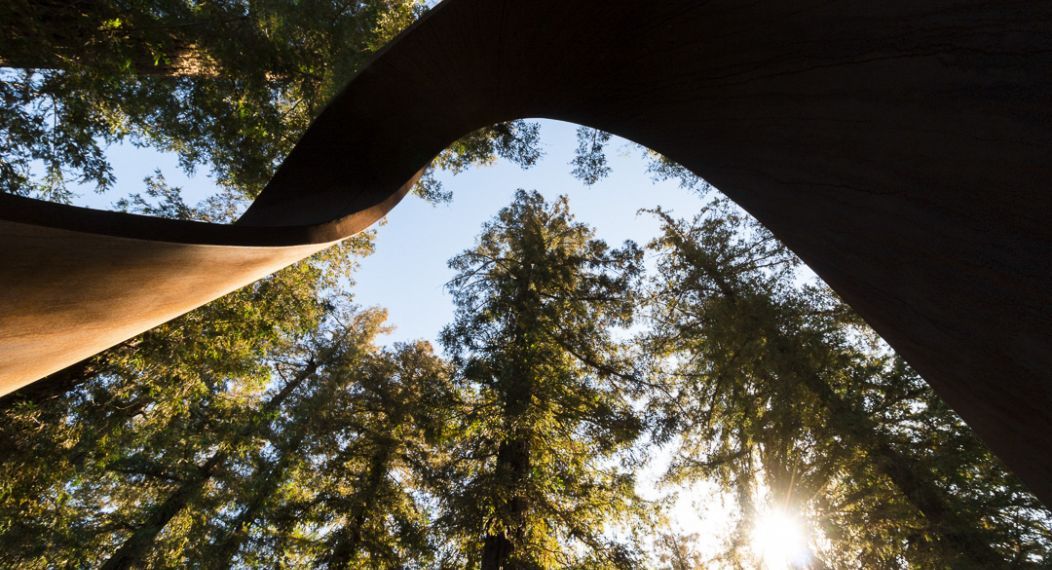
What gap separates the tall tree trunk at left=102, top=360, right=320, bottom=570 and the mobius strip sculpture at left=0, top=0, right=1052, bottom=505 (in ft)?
26.8

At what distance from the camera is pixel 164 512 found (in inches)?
439

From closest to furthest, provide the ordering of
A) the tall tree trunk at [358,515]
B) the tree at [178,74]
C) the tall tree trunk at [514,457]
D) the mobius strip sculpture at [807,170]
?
the mobius strip sculpture at [807,170] < the tree at [178,74] < the tall tree trunk at [514,457] < the tall tree trunk at [358,515]

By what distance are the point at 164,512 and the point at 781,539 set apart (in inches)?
Result: 636

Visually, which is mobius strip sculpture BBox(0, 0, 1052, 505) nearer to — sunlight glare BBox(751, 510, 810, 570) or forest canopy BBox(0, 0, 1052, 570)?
forest canopy BBox(0, 0, 1052, 570)

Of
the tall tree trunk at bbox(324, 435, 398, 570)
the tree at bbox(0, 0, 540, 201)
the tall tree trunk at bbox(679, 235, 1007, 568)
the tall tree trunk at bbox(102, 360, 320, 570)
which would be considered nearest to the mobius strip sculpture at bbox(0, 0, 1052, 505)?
the tree at bbox(0, 0, 540, 201)

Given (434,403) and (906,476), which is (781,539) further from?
(434,403)

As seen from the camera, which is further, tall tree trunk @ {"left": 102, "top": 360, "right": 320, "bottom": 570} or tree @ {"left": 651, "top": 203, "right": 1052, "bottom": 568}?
tall tree trunk @ {"left": 102, "top": 360, "right": 320, "bottom": 570}

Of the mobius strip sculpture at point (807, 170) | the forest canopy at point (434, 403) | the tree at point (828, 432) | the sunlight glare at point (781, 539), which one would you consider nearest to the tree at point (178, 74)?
the forest canopy at point (434, 403)

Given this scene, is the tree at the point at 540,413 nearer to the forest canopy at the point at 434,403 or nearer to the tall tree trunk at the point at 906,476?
the forest canopy at the point at 434,403

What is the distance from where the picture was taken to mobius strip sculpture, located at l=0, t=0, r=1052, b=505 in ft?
3.16

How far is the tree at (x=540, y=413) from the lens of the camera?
7773mm

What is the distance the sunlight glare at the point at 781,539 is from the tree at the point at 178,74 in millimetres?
13026

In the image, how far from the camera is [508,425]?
26.8ft

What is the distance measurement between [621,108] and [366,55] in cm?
582
